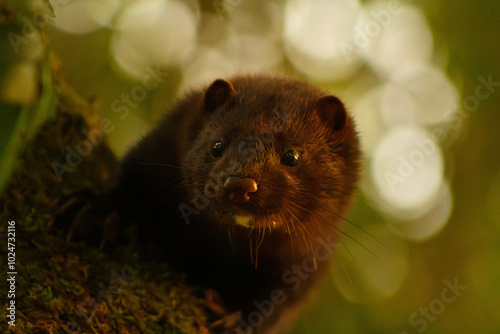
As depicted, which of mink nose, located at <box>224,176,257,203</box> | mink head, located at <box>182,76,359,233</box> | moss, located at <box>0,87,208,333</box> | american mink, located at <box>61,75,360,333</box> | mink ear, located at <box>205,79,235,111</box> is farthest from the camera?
mink ear, located at <box>205,79,235,111</box>

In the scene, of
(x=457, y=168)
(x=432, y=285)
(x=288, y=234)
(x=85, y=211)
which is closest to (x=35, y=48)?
(x=85, y=211)

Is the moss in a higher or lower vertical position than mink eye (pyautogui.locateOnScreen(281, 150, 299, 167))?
lower

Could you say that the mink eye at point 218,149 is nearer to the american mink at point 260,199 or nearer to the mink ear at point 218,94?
the american mink at point 260,199

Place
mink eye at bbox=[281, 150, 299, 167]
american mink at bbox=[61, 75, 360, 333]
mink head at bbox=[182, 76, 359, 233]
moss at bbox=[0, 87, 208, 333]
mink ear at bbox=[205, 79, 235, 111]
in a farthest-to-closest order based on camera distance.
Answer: mink ear at bbox=[205, 79, 235, 111] < mink eye at bbox=[281, 150, 299, 167] < american mink at bbox=[61, 75, 360, 333] < mink head at bbox=[182, 76, 359, 233] < moss at bbox=[0, 87, 208, 333]

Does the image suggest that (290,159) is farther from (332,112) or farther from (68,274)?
(68,274)

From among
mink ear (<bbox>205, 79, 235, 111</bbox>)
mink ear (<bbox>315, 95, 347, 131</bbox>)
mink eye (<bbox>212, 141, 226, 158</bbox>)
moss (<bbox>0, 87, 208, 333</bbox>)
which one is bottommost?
moss (<bbox>0, 87, 208, 333</bbox>)

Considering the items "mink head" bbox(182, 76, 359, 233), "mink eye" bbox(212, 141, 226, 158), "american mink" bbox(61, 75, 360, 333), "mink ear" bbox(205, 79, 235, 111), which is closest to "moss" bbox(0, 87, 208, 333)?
"american mink" bbox(61, 75, 360, 333)

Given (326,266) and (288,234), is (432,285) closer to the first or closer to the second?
(326,266)

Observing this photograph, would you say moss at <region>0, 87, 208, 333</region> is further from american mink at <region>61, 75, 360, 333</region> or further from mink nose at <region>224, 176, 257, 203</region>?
mink nose at <region>224, 176, 257, 203</region>

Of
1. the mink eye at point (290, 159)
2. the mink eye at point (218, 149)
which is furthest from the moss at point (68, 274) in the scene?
the mink eye at point (290, 159)
